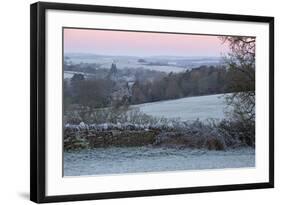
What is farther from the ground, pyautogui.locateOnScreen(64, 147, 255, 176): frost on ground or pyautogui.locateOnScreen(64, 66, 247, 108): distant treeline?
pyautogui.locateOnScreen(64, 66, 247, 108): distant treeline

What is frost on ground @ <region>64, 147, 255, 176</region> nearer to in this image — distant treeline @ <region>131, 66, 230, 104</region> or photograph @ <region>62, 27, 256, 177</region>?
photograph @ <region>62, 27, 256, 177</region>

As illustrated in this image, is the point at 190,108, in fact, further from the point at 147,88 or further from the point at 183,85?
the point at 147,88

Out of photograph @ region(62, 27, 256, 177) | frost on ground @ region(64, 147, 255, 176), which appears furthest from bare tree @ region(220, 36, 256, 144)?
frost on ground @ region(64, 147, 255, 176)

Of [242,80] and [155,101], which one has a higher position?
[242,80]

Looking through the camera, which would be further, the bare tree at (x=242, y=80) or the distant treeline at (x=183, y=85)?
the bare tree at (x=242, y=80)

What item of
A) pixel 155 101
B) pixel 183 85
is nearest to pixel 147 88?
pixel 155 101

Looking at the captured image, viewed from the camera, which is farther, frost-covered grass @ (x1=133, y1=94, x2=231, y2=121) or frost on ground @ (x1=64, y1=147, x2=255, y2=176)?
frost-covered grass @ (x1=133, y1=94, x2=231, y2=121)

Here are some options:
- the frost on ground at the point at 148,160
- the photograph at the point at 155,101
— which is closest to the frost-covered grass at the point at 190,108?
the photograph at the point at 155,101

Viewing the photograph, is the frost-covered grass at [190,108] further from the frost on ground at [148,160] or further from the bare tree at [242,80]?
the frost on ground at [148,160]

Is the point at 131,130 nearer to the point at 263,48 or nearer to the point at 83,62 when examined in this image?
the point at 83,62
